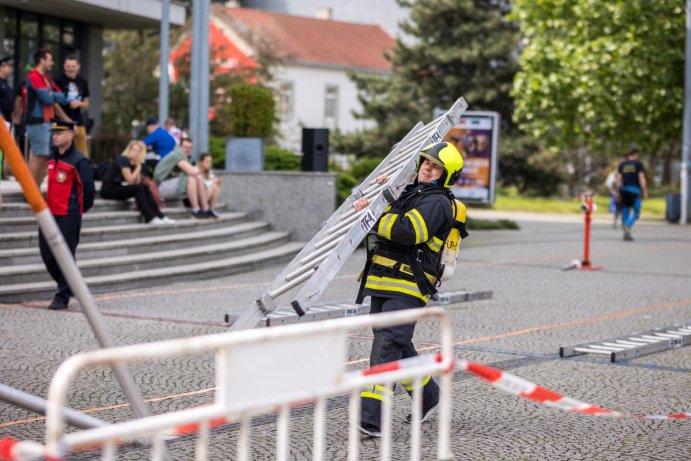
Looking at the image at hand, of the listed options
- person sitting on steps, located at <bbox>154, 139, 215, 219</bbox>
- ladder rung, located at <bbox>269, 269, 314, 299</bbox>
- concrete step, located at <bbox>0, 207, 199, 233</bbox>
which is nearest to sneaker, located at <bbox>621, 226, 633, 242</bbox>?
person sitting on steps, located at <bbox>154, 139, 215, 219</bbox>

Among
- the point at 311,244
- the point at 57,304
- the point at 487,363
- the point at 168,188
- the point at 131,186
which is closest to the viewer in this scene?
the point at 311,244

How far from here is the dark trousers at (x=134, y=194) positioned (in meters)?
16.5

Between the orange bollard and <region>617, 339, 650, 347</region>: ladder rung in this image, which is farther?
the orange bollard

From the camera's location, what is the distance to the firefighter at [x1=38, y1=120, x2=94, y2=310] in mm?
11617

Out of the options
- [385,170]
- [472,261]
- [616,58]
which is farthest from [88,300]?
[616,58]

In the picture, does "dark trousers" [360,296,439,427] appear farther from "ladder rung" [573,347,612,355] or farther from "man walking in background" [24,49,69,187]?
"man walking in background" [24,49,69,187]

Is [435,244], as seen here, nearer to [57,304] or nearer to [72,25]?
[57,304]

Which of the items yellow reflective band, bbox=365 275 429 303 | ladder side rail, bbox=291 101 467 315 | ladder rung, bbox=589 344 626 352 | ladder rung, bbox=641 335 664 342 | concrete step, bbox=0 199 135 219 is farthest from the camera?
concrete step, bbox=0 199 135 219

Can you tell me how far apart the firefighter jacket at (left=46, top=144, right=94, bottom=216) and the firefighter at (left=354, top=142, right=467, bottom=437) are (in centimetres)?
539

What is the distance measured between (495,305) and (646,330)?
2.16 m

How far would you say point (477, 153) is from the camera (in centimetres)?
2484

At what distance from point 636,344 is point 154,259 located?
699cm

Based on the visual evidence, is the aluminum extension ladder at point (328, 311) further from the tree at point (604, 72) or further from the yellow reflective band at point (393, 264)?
the tree at point (604, 72)

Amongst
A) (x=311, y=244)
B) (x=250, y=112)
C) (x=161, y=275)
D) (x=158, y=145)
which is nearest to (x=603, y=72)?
(x=250, y=112)
